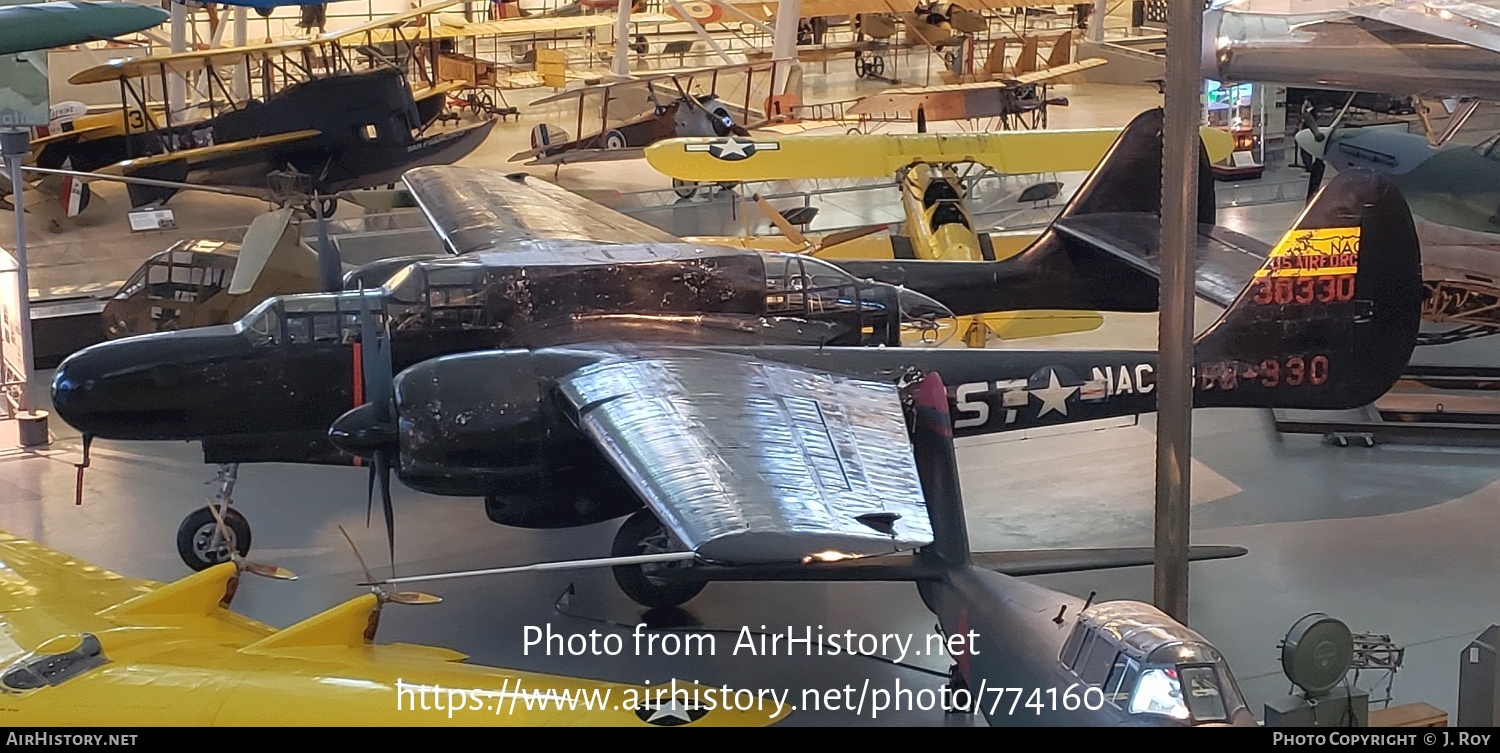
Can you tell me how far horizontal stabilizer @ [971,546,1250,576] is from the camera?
26.3 ft

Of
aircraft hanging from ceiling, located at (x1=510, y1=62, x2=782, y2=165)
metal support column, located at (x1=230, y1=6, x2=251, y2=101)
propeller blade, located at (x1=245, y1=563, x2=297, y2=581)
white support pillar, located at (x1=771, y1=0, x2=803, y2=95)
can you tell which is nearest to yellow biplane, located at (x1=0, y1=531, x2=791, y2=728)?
propeller blade, located at (x1=245, y1=563, x2=297, y2=581)

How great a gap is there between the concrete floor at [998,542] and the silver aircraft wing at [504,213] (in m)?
1.99

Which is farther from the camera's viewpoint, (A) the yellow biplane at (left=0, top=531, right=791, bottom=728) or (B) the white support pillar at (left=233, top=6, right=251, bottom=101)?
(B) the white support pillar at (left=233, top=6, right=251, bottom=101)

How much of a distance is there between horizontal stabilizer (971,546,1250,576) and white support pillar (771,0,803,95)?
13503 millimetres

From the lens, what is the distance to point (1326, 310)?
9531 millimetres

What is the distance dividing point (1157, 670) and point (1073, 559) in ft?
7.99

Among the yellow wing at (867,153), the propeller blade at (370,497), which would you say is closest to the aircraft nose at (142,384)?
the propeller blade at (370,497)

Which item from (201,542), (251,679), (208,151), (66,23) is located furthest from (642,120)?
(251,679)

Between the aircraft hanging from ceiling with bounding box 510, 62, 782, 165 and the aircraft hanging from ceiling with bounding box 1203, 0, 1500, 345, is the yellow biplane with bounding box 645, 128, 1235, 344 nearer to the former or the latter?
the aircraft hanging from ceiling with bounding box 510, 62, 782, 165

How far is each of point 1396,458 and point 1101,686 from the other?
614 centimetres

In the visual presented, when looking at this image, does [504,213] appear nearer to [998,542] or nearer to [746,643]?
[998,542]

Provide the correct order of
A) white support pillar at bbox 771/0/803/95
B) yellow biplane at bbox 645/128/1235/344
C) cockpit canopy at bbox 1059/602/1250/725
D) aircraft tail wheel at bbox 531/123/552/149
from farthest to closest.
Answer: white support pillar at bbox 771/0/803/95, aircraft tail wheel at bbox 531/123/552/149, yellow biplane at bbox 645/128/1235/344, cockpit canopy at bbox 1059/602/1250/725

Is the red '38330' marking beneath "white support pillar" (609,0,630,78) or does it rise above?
beneath
